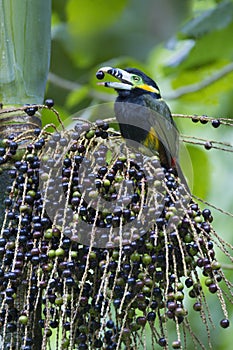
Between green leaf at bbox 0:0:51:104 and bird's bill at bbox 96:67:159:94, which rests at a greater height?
bird's bill at bbox 96:67:159:94

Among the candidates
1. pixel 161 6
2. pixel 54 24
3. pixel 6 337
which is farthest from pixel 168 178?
pixel 161 6

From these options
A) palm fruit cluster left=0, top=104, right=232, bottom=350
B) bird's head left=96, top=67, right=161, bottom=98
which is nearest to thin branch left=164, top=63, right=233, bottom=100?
bird's head left=96, top=67, right=161, bottom=98

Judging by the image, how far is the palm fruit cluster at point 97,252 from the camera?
4.27 ft

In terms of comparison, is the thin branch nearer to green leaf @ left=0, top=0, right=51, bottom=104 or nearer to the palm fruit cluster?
green leaf @ left=0, top=0, right=51, bottom=104

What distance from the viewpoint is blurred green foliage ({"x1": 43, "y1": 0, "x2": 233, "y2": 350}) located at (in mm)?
2874

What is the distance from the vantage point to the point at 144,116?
79.4 inches

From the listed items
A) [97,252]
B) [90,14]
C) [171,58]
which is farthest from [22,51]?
[90,14]

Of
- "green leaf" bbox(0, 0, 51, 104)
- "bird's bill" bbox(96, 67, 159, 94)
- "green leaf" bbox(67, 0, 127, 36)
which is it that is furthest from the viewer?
"green leaf" bbox(67, 0, 127, 36)

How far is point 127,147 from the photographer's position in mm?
1511

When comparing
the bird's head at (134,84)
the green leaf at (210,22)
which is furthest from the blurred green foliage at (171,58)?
the bird's head at (134,84)

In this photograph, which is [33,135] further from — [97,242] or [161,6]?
[161,6]

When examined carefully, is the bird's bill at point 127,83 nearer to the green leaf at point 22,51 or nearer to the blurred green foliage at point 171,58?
the green leaf at point 22,51

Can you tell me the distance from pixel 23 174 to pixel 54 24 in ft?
8.90

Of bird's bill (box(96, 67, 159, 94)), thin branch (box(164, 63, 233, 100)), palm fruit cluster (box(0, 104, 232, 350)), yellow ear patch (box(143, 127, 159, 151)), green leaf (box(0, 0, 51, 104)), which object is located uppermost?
thin branch (box(164, 63, 233, 100))
